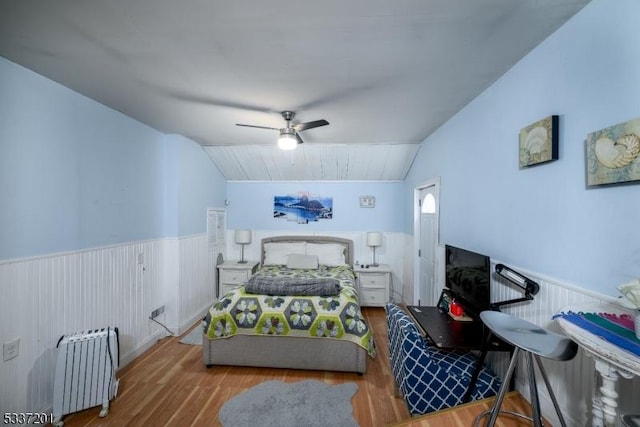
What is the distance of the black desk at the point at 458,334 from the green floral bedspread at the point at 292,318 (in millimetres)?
626

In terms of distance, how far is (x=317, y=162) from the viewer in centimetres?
430

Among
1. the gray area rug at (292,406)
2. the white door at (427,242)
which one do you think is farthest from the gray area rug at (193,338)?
the white door at (427,242)

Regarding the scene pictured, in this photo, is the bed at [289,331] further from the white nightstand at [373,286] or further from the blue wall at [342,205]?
the blue wall at [342,205]

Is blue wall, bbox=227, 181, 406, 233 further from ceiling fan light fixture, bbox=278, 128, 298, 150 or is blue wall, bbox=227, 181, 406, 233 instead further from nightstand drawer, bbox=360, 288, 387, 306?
ceiling fan light fixture, bbox=278, 128, 298, 150

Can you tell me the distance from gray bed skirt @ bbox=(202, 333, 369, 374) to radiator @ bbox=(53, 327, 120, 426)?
78 centimetres

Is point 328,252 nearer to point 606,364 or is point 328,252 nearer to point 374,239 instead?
point 374,239

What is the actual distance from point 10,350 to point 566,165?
3.70 meters

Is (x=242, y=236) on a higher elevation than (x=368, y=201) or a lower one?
lower

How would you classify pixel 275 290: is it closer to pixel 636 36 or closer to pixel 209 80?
pixel 209 80

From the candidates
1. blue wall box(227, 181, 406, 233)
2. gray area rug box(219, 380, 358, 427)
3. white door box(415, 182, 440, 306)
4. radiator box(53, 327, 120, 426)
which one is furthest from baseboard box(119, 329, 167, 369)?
white door box(415, 182, 440, 306)

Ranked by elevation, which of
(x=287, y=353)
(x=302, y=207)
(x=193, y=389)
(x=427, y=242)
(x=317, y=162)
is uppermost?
(x=317, y=162)

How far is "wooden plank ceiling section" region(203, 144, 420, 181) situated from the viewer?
4027 millimetres

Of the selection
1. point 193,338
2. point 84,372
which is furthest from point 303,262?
point 84,372

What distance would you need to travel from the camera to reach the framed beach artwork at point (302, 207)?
15.6 ft
